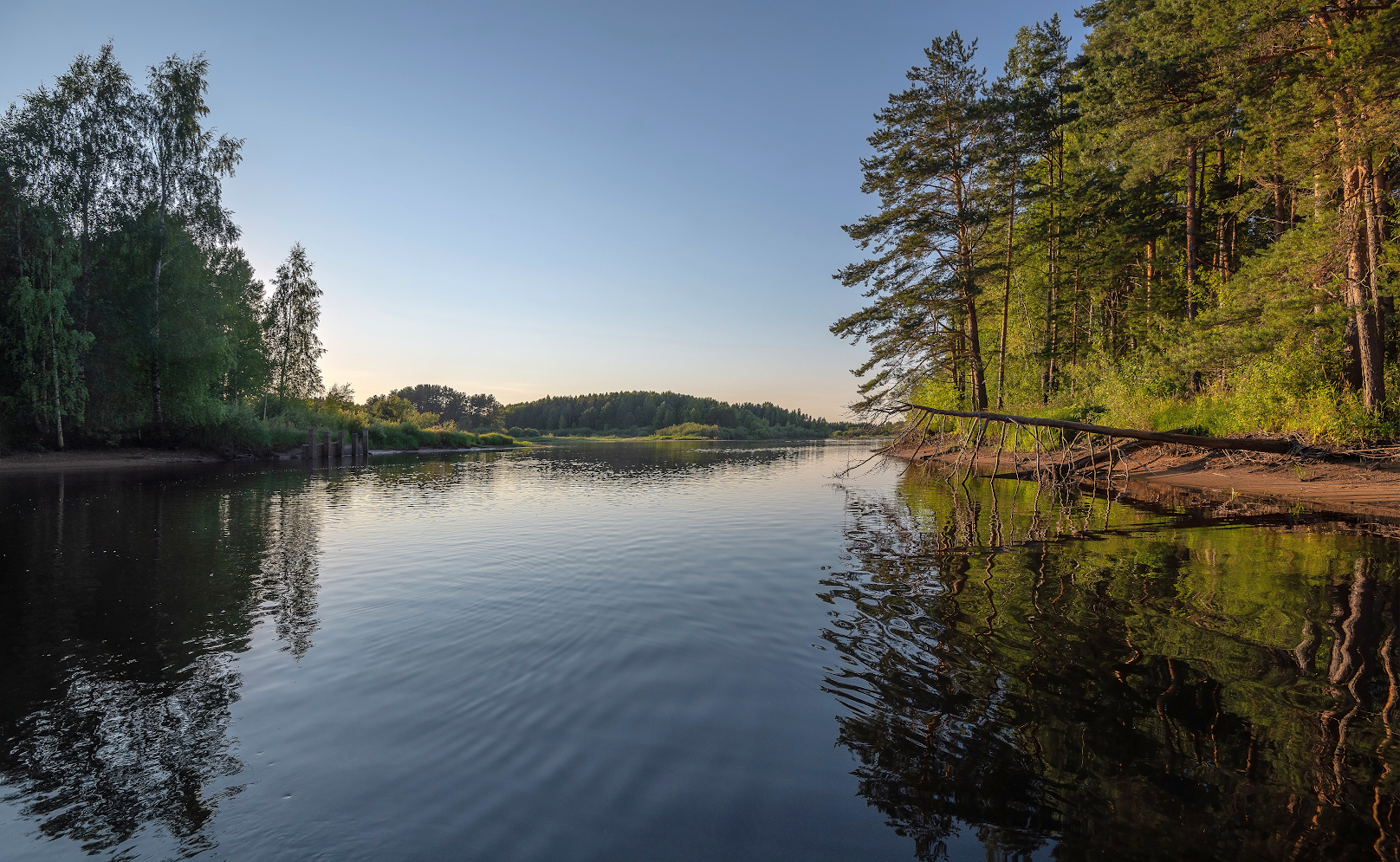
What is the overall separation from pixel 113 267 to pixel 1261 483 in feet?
191

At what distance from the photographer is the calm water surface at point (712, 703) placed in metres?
3.44

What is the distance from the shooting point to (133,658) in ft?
20.1

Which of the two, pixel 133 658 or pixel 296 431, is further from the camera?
pixel 296 431

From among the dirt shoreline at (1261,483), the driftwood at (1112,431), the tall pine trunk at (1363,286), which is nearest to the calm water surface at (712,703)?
the driftwood at (1112,431)

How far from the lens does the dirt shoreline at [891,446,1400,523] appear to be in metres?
13.9

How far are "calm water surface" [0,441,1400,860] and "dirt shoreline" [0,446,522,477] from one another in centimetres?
2896

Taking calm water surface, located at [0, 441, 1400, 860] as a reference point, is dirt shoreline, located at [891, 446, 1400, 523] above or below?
above

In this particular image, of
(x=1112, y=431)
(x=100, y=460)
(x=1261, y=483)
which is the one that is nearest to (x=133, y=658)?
(x=1112, y=431)

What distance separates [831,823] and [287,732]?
4.26 m

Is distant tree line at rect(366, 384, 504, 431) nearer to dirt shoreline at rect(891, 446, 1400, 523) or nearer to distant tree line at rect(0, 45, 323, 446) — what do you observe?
distant tree line at rect(0, 45, 323, 446)

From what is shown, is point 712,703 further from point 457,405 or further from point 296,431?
point 457,405

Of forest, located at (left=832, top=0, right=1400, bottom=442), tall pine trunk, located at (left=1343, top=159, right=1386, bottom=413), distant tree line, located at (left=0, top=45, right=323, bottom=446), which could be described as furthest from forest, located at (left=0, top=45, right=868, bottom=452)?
tall pine trunk, located at (left=1343, top=159, right=1386, bottom=413)

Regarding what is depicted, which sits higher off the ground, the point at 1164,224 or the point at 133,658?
the point at 1164,224

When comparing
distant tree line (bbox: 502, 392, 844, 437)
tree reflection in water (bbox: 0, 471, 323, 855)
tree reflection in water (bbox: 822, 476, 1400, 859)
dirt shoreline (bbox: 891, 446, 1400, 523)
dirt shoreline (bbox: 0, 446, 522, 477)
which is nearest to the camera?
tree reflection in water (bbox: 822, 476, 1400, 859)
